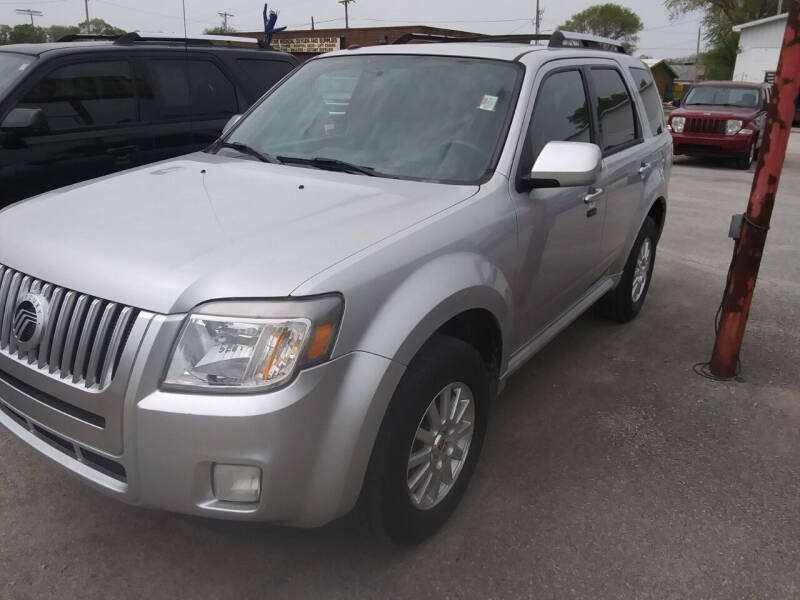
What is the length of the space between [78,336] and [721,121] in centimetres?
1433

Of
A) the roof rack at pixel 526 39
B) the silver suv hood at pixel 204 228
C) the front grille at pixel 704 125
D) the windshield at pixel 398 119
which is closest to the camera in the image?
the silver suv hood at pixel 204 228

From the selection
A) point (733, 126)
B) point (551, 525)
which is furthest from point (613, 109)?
point (733, 126)

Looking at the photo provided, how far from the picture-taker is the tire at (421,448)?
86.4 inches

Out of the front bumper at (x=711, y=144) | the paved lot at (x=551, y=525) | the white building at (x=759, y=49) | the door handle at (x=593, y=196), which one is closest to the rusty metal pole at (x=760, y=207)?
the paved lot at (x=551, y=525)

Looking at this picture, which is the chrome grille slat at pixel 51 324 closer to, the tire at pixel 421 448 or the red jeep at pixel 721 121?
the tire at pixel 421 448

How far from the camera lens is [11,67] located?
15.6 feet

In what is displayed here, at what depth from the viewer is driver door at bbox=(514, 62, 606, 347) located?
2973 mm

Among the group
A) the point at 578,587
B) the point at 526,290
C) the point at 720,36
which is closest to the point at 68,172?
the point at 526,290

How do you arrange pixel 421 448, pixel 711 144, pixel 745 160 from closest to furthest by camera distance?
pixel 421 448 → pixel 711 144 → pixel 745 160

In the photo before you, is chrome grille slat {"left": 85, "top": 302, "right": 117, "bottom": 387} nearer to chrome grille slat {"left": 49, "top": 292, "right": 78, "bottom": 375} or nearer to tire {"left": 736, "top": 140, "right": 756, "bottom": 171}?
chrome grille slat {"left": 49, "top": 292, "right": 78, "bottom": 375}

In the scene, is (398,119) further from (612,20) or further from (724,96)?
(612,20)

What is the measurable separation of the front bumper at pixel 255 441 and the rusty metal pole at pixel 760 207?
266 cm

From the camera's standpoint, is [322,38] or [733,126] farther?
[322,38]

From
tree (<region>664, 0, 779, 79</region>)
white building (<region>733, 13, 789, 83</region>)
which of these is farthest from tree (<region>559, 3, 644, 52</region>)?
white building (<region>733, 13, 789, 83</region>)
